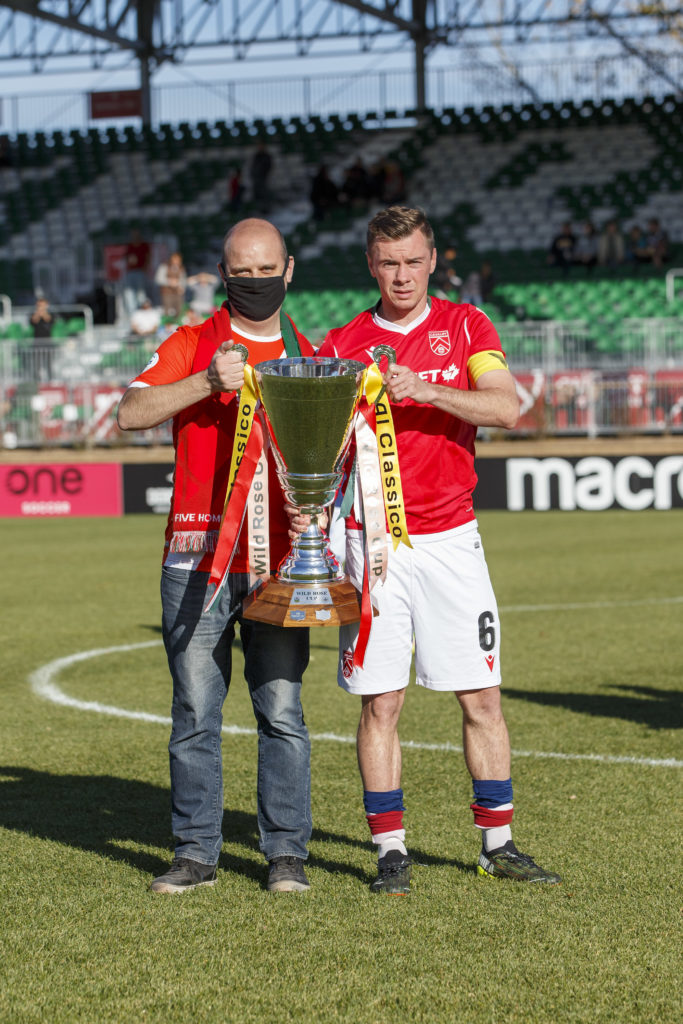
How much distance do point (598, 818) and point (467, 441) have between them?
1.67 meters

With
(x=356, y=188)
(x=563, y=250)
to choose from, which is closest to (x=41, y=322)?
(x=356, y=188)

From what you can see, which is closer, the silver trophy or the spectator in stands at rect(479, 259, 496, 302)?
the silver trophy

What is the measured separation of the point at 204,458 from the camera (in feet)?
14.0

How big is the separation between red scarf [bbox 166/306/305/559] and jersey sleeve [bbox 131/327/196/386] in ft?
0.11

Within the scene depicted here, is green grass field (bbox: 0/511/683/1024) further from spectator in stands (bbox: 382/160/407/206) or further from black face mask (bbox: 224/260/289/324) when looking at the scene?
spectator in stands (bbox: 382/160/407/206)

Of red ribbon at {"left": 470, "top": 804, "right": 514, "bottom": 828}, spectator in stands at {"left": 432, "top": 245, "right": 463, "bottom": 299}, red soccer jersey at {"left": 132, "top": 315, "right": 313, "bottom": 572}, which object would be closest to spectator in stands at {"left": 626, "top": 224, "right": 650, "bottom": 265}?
spectator in stands at {"left": 432, "top": 245, "right": 463, "bottom": 299}

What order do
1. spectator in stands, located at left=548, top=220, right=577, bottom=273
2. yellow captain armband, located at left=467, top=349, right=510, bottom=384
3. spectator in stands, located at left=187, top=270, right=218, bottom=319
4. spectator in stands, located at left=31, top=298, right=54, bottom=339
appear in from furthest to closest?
1. spectator in stands, located at left=548, top=220, right=577, bottom=273
2. spectator in stands, located at left=187, top=270, right=218, bottom=319
3. spectator in stands, located at left=31, top=298, right=54, bottom=339
4. yellow captain armband, located at left=467, top=349, right=510, bottom=384

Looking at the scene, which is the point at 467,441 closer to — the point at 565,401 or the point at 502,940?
the point at 502,940

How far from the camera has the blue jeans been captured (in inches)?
169

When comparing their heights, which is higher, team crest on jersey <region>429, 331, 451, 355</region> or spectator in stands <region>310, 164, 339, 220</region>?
spectator in stands <region>310, 164, 339, 220</region>

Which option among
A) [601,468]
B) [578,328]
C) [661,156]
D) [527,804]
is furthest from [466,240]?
[527,804]

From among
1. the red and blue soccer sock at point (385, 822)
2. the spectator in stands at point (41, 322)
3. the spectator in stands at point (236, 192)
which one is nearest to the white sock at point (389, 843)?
the red and blue soccer sock at point (385, 822)

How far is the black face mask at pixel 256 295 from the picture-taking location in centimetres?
410

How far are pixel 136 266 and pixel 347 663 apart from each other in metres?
25.5
